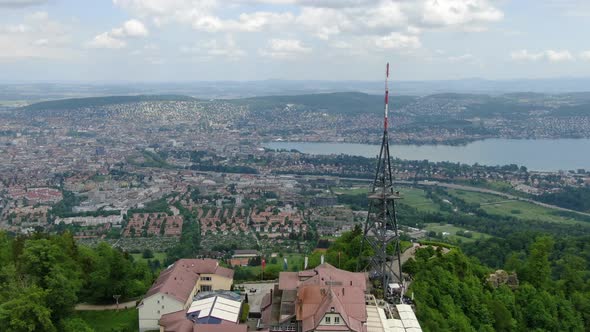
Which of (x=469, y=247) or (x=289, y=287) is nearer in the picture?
(x=289, y=287)

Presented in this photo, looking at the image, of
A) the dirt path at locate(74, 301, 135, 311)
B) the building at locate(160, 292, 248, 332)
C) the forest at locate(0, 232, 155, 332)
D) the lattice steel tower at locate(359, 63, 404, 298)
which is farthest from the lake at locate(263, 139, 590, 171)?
the building at locate(160, 292, 248, 332)

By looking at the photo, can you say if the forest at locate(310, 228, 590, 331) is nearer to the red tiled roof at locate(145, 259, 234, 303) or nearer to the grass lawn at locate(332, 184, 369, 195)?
the red tiled roof at locate(145, 259, 234, 303)

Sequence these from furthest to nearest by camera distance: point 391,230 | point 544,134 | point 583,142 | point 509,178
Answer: point 544,134, point 583,142, point 509,178, point 391,230

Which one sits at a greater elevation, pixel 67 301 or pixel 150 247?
pixel 67 301

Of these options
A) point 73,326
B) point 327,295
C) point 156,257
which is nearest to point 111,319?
point 73,326

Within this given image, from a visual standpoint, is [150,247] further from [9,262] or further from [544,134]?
[544,134]

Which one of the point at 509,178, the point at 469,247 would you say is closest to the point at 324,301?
the point at 469,247

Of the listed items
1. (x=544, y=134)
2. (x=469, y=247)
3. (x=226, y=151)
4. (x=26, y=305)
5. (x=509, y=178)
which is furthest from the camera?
(x=544, y=134)
